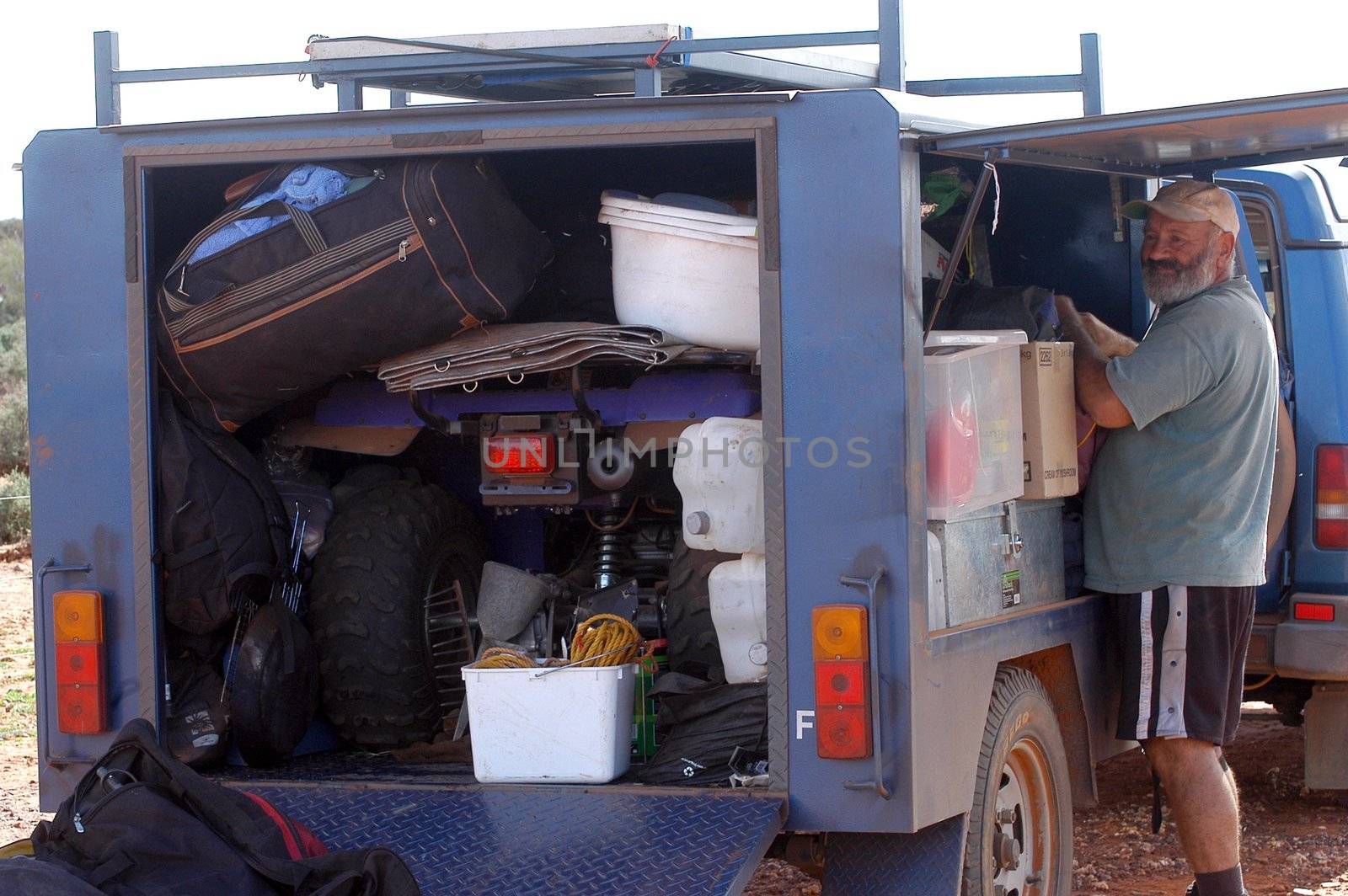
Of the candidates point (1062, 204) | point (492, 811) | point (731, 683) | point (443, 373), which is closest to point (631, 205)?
point (443, 373)

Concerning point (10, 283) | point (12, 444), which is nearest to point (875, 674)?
point (12, 444)

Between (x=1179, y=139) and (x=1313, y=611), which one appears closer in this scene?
(x=1179, y=139)

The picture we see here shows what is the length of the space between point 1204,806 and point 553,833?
186cm

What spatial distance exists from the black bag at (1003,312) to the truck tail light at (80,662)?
2.42 m

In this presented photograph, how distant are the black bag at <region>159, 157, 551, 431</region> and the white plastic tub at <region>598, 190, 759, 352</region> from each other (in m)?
0.34

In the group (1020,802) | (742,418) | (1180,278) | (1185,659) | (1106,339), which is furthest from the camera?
(1106,339)

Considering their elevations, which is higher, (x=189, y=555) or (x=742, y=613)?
(x=189, y=555)

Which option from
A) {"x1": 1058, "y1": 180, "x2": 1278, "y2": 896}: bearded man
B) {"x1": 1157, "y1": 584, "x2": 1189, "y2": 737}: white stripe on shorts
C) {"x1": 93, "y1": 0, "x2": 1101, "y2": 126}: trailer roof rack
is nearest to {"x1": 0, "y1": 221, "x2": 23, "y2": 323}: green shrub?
{"x1": 93, "y1": 0, "x2": 1101, "y2": 126}: trailer roof rack

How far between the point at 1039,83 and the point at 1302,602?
6.61 feet

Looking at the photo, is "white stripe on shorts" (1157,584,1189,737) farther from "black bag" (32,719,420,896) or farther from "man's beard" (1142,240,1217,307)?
"black bag" (32,719,420,896)

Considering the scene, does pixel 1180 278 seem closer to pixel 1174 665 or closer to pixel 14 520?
pixel 1174 665

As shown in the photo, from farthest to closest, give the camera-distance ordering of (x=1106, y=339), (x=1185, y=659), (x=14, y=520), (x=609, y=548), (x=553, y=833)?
(x=14, y=520) < (x=609, y=548) < (x=1106, y=339) < (x=1185, y=659) < (x=553, y=833)

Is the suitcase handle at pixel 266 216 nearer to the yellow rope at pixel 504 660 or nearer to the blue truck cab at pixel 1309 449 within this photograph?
the yellow rope at pixel 504 660

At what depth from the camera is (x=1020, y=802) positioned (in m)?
3.92
